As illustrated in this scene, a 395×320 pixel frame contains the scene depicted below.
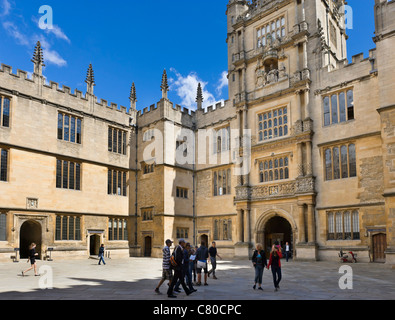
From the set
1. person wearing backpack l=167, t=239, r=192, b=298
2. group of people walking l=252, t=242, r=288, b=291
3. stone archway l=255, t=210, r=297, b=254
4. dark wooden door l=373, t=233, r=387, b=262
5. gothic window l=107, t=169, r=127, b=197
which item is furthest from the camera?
gothic window l=107, t=169, r=127, b=197

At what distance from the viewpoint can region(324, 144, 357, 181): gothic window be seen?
75.7 feet

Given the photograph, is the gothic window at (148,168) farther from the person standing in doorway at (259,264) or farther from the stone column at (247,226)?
the person standing in doorway at (259,264)

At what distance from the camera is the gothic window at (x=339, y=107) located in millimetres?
23750

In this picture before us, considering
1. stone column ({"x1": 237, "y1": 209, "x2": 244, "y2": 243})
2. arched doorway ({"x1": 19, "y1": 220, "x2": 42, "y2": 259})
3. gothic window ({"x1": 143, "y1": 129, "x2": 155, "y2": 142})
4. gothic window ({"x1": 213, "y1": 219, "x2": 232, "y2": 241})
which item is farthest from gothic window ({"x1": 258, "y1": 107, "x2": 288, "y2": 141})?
arched doorway ({"x1": 19, "y1": 220, "x2": 42, "y2": 259})

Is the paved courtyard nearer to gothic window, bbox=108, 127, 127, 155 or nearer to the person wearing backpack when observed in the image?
the person wearing backpack

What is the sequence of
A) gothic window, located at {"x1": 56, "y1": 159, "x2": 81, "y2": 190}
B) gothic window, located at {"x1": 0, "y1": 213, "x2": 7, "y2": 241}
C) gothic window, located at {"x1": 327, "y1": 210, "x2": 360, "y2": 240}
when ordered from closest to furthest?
gothic window, located at {"x1": 327, "y1": 210, "x2": 360, "y2": 240}, gothic window, located at {"x1": 0, "y1": 213, "x2": 7, "y2": 241}, gothic window, located at {"x1": 56, "y1": 159, "x2": 81, "y2": 190}

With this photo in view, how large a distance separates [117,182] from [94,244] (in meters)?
5.16

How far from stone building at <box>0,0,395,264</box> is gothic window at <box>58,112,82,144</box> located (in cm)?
8

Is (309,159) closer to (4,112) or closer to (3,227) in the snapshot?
(3,227)

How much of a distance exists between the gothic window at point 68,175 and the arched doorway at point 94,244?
4085 mm

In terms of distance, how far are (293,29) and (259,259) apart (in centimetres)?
2060

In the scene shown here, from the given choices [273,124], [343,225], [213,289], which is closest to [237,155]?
[273,124]
